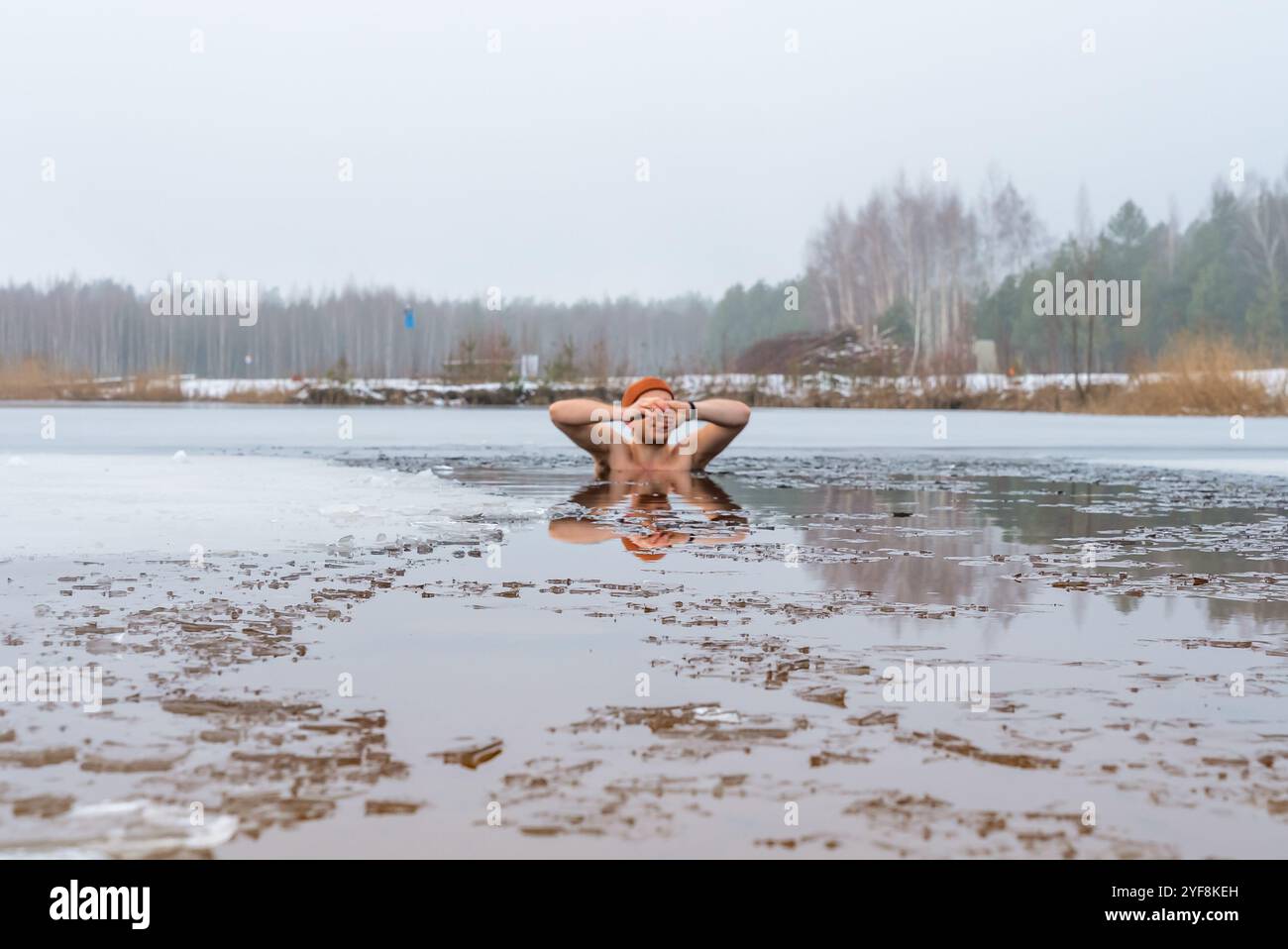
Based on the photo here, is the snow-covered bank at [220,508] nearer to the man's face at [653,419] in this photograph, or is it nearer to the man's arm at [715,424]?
the man's face at [653,419]

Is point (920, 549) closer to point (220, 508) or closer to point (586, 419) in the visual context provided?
point (220, 508)

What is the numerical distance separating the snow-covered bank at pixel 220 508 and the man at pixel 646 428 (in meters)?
1.94

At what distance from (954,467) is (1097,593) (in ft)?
41.3

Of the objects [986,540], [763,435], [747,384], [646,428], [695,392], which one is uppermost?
[747,384]

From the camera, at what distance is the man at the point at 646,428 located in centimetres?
1677

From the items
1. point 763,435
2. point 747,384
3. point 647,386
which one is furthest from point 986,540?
point 747,384

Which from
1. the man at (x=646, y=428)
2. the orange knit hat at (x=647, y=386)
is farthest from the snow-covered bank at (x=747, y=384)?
the orange knit hat at (x=647, y=386)

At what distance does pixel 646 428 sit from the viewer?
1694 cm

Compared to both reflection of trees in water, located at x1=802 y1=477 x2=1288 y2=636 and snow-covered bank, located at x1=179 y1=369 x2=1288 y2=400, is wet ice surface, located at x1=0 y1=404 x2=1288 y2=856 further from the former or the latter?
snow-covered bank, located at x1=179 y1=369 x2=1288 y2=400

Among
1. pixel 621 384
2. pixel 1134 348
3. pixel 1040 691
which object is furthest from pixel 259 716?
pixel 1134 348

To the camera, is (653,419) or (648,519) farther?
(653,419)

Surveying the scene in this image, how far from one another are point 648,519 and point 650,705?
6.74 meters

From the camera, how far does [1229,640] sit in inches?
231
